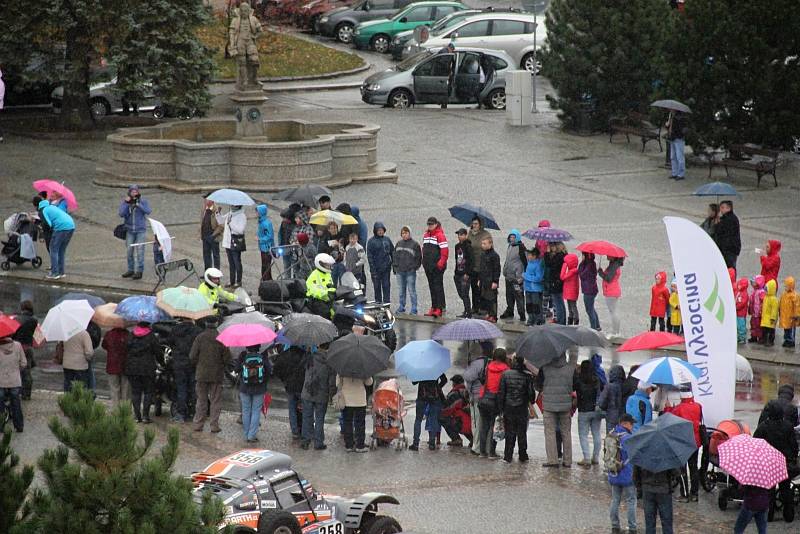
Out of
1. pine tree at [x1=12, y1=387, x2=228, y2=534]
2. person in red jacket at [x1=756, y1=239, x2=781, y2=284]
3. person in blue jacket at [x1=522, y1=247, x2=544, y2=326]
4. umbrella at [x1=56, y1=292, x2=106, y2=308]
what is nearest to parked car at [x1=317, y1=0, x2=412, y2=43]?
person in blue jacket at [x1=522, y1=247, x2=544, y2=326]

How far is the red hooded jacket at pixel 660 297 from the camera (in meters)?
20.3

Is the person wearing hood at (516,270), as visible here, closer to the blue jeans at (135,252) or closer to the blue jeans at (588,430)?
the blue jeans at (588,430)

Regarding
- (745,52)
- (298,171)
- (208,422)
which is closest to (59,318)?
(208,422)

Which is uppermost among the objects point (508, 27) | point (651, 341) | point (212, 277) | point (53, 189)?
point (508, 27)

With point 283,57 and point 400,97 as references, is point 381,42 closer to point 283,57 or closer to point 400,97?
point 283,57

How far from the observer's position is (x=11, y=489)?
30.1ft

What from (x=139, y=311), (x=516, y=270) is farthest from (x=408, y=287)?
(x=139, y=311)

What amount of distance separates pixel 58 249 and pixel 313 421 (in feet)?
26.4

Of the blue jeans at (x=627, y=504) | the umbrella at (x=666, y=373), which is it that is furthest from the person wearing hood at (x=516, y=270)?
the blue jeans at (x=627, y=504)

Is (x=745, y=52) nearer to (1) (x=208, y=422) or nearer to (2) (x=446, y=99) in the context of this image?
(2) (x=446, y=99)

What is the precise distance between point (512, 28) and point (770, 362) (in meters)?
26.5

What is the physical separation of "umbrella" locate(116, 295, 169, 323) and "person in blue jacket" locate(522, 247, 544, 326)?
237 inches

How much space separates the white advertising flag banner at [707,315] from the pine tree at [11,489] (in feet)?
28.2

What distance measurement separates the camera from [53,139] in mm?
34906
